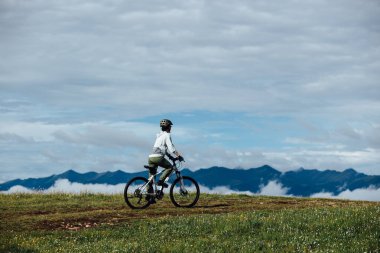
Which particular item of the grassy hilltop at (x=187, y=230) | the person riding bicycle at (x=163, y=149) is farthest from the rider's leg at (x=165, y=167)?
the grassy hilltop at (x=187, y=230)

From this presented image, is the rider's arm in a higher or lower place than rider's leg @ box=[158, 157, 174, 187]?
higher

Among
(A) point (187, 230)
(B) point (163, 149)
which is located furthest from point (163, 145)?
(A) point (187, 230)

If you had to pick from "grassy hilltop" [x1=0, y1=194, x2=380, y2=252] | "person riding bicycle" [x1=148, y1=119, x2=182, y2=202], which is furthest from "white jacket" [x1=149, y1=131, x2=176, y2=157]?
"grassy hilltop" [x1=0, y1=194, x2=380, y2=252]

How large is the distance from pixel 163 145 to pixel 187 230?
7.22 metres

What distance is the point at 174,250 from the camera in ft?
50.1

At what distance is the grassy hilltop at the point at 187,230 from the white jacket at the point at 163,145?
272cm

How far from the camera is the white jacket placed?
24.3m

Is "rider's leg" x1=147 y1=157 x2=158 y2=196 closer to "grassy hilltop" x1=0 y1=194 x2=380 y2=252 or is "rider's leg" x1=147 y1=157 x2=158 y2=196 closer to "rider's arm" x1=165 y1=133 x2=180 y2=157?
"rider's arm" x1=165 y1=133 x2=180 y2=157

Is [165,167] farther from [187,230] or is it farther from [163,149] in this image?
[187,230]

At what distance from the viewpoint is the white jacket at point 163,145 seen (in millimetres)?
24344

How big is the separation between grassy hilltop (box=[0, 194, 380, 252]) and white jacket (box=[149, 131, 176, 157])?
2.72 m

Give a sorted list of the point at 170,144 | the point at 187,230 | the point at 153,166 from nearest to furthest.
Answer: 1. the point at 187,230
2. the point at 170,144
3. the point at 153,166

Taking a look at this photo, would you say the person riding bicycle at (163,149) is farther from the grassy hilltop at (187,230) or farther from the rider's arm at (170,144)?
the grassy hilltop at (187,230)

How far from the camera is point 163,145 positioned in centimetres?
2447
